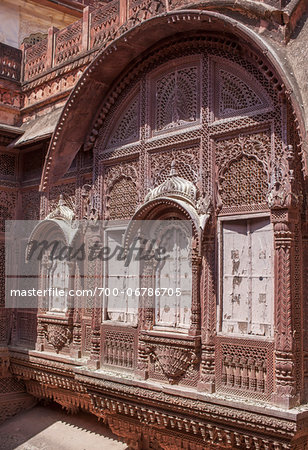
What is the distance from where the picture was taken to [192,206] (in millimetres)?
5719

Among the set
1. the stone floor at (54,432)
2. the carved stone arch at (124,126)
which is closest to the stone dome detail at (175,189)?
the carved stone arch at (124,126)

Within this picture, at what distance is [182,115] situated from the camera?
6.14 m

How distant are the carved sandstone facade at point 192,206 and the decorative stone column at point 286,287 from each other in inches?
0.5

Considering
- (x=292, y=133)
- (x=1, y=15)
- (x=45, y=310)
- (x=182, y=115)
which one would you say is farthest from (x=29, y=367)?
(x=1, y=15)

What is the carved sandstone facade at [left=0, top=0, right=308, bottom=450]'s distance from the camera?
4.86 m

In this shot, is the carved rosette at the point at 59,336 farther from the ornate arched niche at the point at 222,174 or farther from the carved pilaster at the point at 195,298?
the carved pilaster at the point at 195,298

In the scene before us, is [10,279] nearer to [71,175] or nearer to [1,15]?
[71,175]

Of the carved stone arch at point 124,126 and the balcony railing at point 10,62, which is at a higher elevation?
the balcony railing at point 10,62

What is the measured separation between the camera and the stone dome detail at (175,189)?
5.77 meters

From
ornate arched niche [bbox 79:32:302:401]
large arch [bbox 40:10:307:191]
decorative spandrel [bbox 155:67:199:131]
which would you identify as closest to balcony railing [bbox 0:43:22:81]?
large arch [bbox 40:10:307:191]

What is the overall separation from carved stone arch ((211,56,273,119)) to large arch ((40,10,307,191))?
232 millimetres

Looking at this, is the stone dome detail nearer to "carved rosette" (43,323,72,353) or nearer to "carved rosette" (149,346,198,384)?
"carved rosette" (149,346,198,384)

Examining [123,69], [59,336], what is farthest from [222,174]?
[59,336]

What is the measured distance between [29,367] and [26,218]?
2415 millimetres
